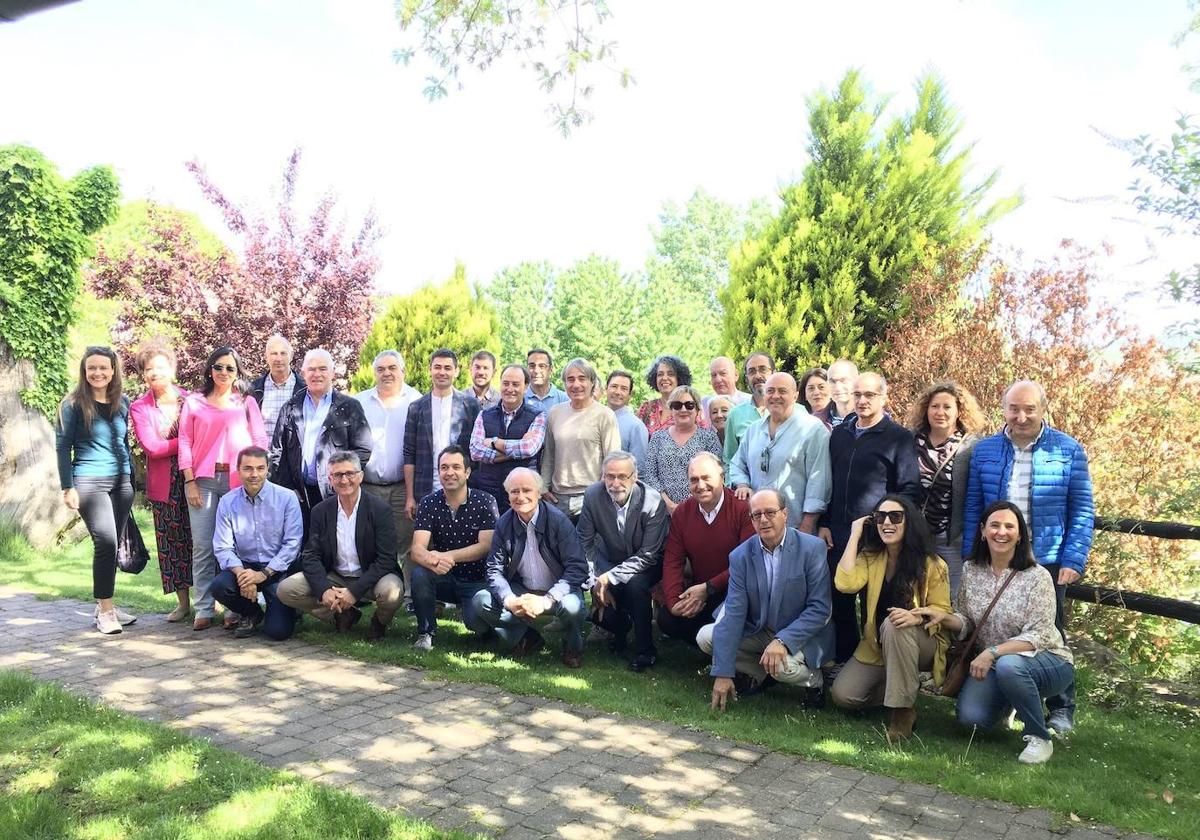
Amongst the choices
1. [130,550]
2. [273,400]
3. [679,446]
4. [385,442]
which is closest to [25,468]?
[130,550]

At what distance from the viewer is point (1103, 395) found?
6508mm

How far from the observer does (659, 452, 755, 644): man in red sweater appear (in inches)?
222

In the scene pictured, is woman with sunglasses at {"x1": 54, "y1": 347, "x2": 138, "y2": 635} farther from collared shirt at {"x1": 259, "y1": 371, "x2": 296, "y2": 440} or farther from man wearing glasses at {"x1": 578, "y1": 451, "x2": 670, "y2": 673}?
man wearing glasses at {"x1": 578, "y1": 451, "x2": 670, "y2": 673}

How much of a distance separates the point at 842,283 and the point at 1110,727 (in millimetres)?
5299

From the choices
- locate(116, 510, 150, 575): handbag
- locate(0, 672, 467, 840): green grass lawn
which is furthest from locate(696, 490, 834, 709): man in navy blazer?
locate(116, 510, 150, 575): handbag

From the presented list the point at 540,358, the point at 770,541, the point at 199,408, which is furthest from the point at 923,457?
the point at 199,408

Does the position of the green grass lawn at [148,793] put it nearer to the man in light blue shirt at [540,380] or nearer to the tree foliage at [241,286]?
the man in light blue shirt at [540,380]

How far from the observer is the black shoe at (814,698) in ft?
16.9

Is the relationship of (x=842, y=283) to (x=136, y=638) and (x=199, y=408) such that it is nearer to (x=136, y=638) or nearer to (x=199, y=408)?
(x=199, y=408)

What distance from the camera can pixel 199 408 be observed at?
6629 mm

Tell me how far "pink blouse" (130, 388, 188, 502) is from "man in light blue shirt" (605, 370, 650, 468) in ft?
10.8

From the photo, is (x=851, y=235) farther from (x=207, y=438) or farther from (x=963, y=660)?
(x=207, y=438)

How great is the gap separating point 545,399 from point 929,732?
3.84 metres

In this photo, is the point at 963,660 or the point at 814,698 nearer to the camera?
the point at 963,660
